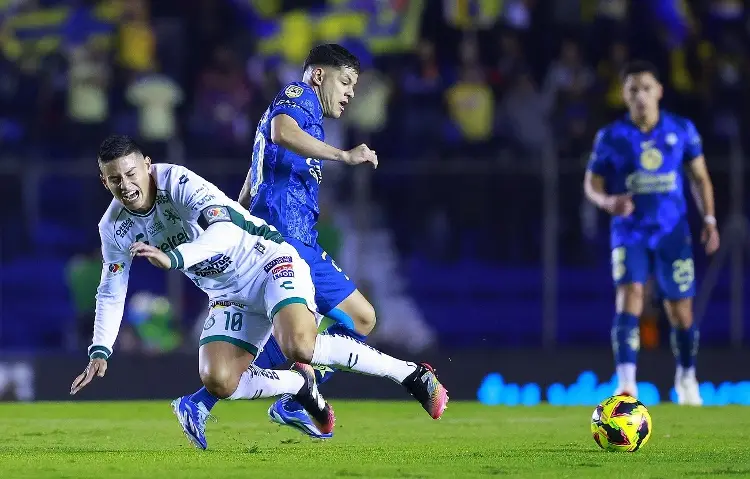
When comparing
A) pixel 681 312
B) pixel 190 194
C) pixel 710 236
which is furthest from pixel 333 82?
pixel 681 312

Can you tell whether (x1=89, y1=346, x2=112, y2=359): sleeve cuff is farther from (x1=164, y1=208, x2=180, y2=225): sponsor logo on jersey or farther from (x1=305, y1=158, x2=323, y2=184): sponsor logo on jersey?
(x1=305, y1=158, x2=323, y2=184): sponsor logo on jersey

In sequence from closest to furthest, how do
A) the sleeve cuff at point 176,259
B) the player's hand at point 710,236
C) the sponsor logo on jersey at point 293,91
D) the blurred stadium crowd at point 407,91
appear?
the sleeve cuff at point 176,259 < the sponsor logo on jersey at point 293,91 < the player's hand at point 710,236 < the blurred stadium crowd at point 407,91

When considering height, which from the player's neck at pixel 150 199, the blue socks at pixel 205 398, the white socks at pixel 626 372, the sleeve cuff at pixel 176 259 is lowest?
the white socks at pixel 626 372

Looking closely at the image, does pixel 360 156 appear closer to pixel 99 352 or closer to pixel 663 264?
pixel 99 352

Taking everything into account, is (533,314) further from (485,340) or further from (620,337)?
(620,337)

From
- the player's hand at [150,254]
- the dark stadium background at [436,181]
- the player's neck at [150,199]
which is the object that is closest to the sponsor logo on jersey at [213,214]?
the player's neck at [150,199]

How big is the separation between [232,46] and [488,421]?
8994 millimetres

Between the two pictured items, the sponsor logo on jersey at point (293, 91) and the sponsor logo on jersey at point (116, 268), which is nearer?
the sponsor logo on jersey at point (116, 268)

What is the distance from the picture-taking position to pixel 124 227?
7.32m

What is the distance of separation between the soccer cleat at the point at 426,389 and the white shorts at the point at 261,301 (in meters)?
0.68

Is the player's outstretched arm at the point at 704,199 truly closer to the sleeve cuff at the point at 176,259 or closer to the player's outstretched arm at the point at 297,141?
the player's outstretched arm at the point at 297,141

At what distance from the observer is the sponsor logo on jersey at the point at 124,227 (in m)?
7.30

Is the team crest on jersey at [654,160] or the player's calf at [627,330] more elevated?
the team crest on jersey at [654,160]

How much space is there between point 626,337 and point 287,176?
12.5 ft
